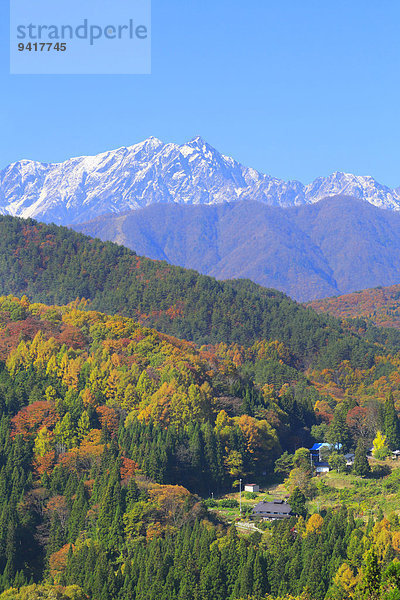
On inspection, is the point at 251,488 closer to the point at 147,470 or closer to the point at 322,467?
the point at 322,467

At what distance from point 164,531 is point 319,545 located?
11.9m

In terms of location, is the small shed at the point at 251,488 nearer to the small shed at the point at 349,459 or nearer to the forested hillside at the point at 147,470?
the forested hillside at the point at 147,470

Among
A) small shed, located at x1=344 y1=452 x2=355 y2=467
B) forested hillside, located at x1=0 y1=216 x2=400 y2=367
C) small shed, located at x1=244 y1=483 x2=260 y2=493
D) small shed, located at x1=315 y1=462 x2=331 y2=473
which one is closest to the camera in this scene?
small shed, located at x1=244 y1=483 x2=260 y2=493

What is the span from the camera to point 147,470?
78312mm

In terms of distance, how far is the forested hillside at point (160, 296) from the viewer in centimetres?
16775

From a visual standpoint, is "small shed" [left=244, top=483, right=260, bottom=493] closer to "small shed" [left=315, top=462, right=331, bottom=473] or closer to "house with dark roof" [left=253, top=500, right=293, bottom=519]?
"house with dark roof" [left=253, top=500, right=293, bottom=519]

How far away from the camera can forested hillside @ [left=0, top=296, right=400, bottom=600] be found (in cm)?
6062

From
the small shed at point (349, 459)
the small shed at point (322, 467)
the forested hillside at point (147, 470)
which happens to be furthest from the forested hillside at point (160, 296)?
the small shed at point (322, 467)

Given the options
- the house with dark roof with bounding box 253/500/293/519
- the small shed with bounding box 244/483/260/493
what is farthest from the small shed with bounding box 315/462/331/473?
the house with dark roof with bounding box 253/500/293/519

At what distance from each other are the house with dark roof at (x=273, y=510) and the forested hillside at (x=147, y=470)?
2956mm

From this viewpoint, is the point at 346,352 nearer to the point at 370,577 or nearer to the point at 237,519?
the point at 237,519

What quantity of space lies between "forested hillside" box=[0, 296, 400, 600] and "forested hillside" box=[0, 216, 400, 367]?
4239 centimetres

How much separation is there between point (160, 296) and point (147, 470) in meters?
98.9

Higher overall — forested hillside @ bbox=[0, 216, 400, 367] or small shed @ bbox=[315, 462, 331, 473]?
forested hillside @ bbox=[0, 216, 400, 367]
